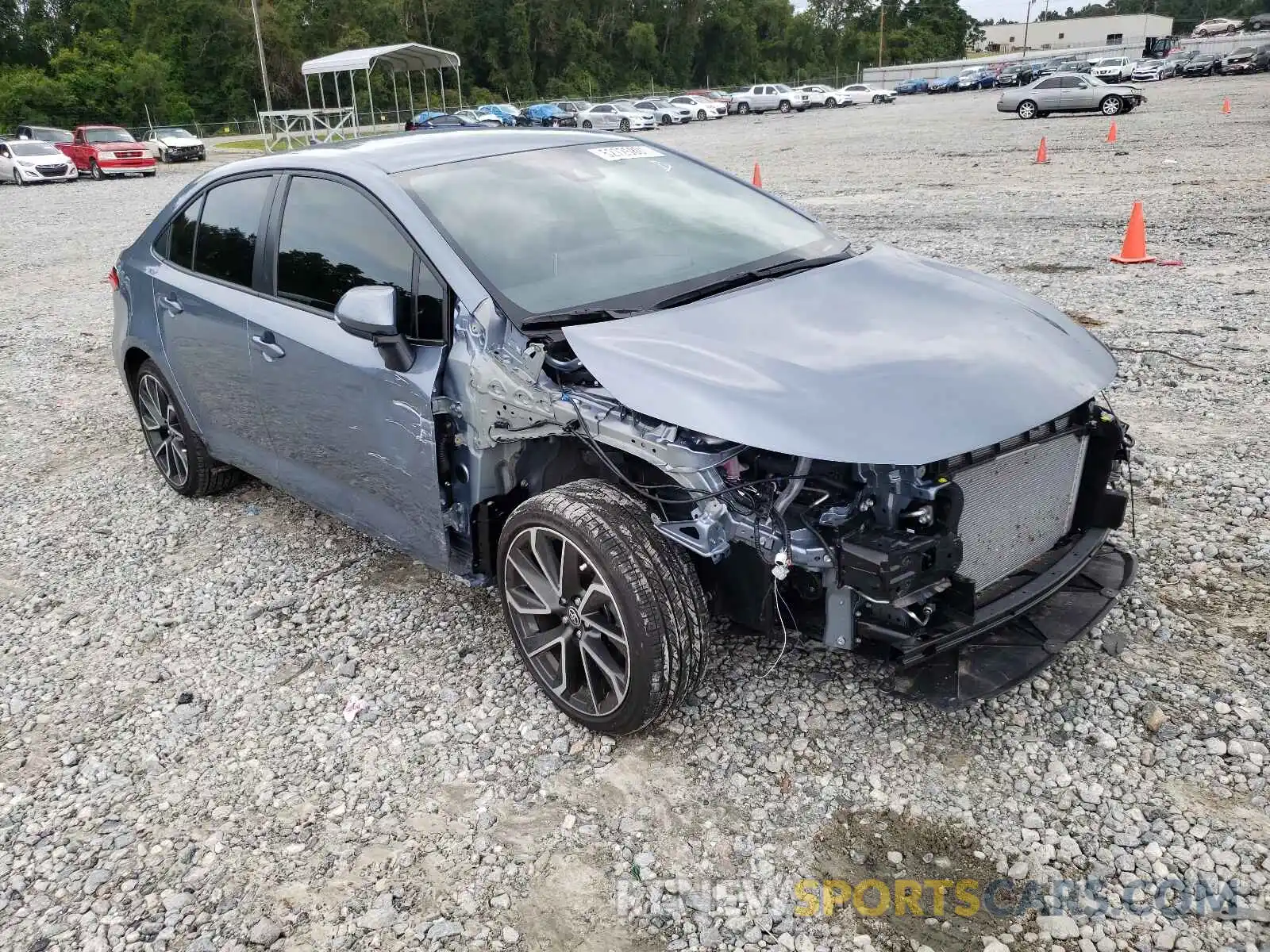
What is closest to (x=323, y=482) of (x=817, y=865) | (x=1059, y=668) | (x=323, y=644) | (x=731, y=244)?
(x=323, y=644)

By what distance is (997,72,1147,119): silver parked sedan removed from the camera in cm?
2952

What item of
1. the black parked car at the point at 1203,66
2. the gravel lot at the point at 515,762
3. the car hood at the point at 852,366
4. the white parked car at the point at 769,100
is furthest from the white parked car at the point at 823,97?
the car hood at the point at 852,366

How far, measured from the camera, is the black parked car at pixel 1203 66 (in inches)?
1954

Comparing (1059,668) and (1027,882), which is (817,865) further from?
(1059,668)

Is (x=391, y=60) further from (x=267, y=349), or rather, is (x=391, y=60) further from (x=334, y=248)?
(x=334, y=248)

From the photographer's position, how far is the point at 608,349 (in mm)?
2961

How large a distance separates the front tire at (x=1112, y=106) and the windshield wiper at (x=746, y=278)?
31.0 metres

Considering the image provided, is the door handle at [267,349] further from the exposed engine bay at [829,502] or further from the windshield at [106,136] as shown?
the windshield at [106,136]

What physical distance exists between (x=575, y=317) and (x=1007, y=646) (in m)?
1.74

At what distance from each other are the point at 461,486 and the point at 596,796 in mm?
1189

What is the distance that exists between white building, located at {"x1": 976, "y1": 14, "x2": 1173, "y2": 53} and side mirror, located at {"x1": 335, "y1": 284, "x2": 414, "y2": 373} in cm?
11679

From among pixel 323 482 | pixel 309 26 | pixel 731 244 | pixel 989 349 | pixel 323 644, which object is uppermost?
pixel 309 26

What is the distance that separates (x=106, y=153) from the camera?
2881 centimetres

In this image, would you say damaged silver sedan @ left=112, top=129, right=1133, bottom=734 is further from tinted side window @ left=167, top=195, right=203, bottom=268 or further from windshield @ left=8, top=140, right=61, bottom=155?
windshield @ left=8, top=140, right=61, bottom=155
